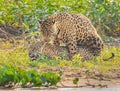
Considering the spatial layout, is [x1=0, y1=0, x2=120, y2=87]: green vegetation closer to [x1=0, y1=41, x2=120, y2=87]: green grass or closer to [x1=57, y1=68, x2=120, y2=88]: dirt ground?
[x1=0, y1=41, x2=120, y2=87]: green grass

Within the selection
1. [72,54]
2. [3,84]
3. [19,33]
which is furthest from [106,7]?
[3,84]

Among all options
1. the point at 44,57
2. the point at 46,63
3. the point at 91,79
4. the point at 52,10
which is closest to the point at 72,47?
the point at 44,57

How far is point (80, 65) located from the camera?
10.2 metres

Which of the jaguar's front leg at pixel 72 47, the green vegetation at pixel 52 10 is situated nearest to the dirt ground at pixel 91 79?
the jaguar's front leg at pixel 72 47

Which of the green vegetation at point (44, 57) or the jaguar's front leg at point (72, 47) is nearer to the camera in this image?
the green vegetation at point (44, 57)

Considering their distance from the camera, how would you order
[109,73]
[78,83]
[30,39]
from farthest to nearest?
[30,39] < [109,73] < [78,83]

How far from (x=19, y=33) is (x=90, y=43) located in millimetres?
2633

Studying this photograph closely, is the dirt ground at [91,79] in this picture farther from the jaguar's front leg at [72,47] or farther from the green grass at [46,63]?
the jaguar's front leg at [72,47]

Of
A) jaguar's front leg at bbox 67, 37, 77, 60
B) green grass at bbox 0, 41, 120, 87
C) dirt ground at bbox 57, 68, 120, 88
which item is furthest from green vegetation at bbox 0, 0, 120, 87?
jaguar's front leg at bbox 67, 37, 77, 60

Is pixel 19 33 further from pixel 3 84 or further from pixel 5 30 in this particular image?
pixel 3 84

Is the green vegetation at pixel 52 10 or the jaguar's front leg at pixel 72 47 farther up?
the green vegetation at pixel 52 10

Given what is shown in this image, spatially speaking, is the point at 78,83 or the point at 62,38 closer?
the point at 78,83

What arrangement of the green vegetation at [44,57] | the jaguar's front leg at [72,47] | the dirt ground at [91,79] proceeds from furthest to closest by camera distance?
the jaguar's front leg at [72,47], the dirt ground at [91,79], the green vegetation at [44,57]

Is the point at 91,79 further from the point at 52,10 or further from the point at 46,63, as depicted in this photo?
the point at 52,10
